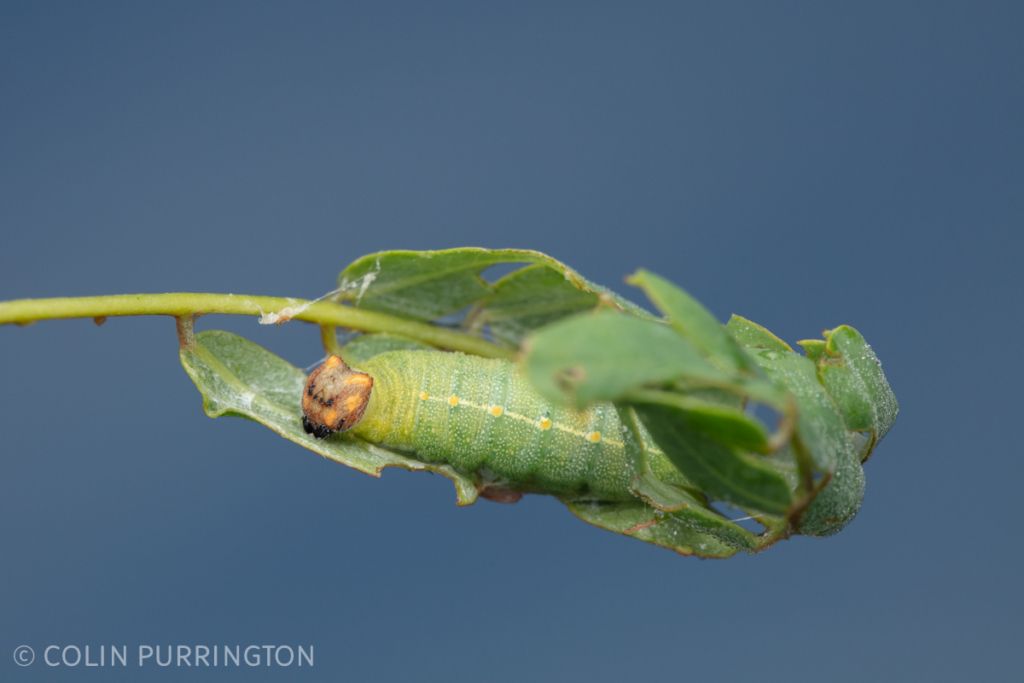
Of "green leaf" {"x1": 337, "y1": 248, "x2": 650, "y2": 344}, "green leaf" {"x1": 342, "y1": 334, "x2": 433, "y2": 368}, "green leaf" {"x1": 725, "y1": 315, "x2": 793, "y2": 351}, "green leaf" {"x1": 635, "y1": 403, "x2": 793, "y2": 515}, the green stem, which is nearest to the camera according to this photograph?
"green leaf" {"x1": 635, "y1": 403, "x2": 793, "y2": 515}

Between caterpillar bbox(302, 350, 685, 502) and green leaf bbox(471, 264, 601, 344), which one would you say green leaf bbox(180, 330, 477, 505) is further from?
green leaf bbox(471, 264, 601, 344)

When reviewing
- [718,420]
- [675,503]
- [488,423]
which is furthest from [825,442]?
[488,423]

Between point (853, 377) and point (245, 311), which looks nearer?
point (853, 377)

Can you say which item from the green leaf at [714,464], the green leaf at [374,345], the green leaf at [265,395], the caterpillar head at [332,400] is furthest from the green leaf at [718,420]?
the green leaf at [374,345]

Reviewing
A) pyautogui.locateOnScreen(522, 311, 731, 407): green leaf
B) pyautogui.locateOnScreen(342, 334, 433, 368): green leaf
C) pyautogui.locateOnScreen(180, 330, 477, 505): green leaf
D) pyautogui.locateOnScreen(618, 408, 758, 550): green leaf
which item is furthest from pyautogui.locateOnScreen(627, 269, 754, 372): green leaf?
pyautogui.locateOnScreen(342, 334, 433, 368): green leaf

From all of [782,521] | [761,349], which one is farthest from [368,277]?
[782,521]

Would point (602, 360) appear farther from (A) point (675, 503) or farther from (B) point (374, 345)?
(B) point (374, 345)
